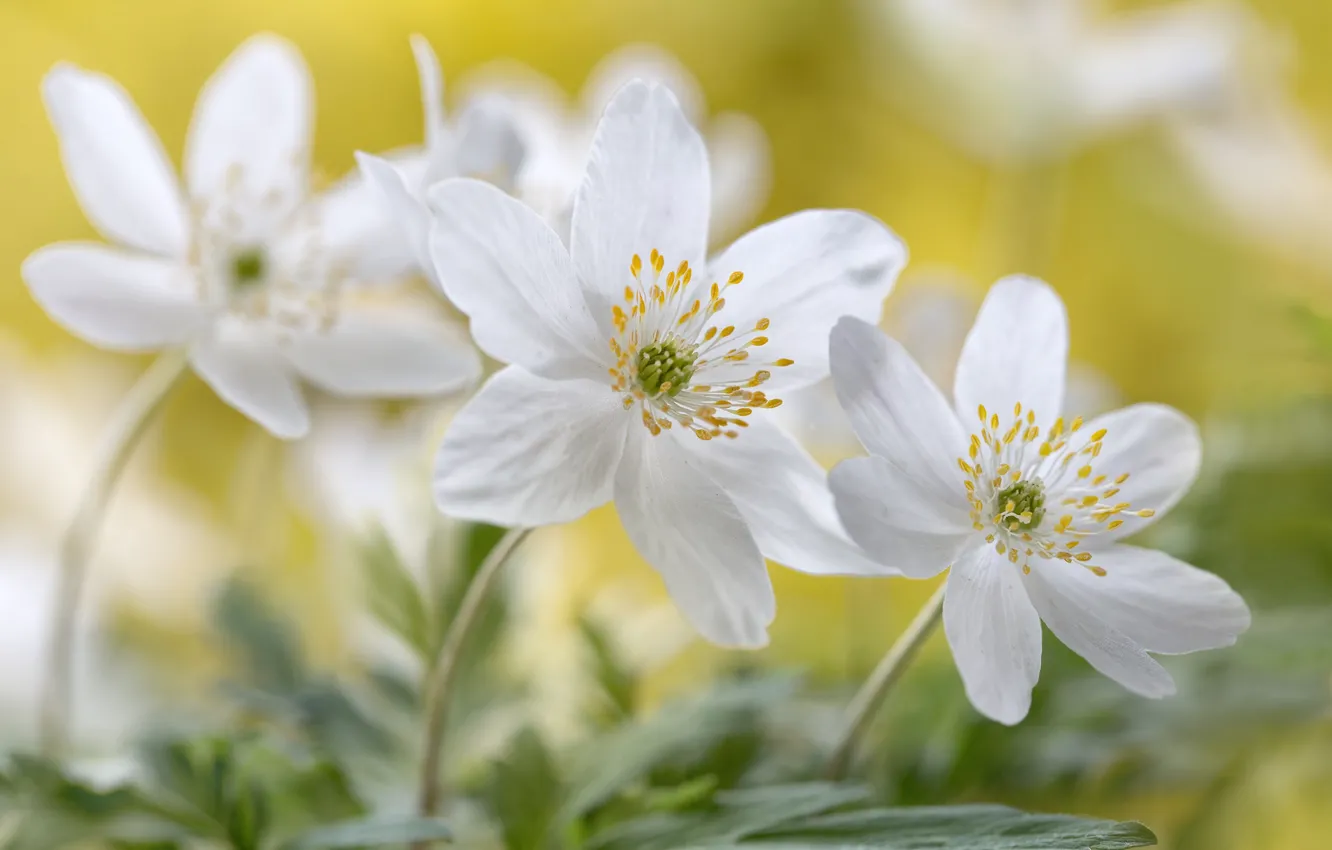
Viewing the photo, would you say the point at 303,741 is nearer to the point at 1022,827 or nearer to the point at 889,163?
the point at 1022,827

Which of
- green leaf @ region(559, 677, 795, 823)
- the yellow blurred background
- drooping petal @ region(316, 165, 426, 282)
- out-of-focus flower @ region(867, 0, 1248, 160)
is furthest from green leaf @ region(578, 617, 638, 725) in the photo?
out-of-focus flower @ region(867, 0, 1248, 160)

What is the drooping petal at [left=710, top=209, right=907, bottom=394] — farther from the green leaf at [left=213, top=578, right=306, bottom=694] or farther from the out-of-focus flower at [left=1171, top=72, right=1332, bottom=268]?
the out-of-focus flower at [left=1171, top=72, right=1332, bottom=268]

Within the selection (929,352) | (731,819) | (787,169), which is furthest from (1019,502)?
(787,169)

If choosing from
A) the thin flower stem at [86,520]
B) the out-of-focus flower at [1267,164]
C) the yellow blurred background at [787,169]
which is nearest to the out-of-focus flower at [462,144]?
the thin flower stem at [86,520]

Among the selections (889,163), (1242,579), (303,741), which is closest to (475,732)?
(303,741)

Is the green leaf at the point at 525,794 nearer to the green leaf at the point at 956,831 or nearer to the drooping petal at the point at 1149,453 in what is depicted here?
the green leaf at the point at 956,831
